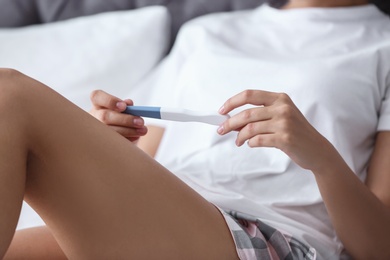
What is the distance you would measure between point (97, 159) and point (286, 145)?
238 mm

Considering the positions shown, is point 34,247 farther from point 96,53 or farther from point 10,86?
point 96,53

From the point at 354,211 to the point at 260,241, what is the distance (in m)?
0.14

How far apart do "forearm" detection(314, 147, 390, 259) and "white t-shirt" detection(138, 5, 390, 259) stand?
6 cm

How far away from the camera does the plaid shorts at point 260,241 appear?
797mm

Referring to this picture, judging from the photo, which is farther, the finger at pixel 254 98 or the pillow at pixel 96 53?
the pillow at pixel 96 53

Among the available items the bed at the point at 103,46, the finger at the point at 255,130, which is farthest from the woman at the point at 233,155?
the bed at the point at 103,46

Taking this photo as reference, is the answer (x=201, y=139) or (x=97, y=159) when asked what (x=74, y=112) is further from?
(x=201, y=139)

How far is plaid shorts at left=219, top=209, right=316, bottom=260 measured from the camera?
31.4 inches

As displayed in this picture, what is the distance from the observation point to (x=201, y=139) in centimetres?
107

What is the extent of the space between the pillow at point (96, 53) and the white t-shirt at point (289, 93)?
191mm

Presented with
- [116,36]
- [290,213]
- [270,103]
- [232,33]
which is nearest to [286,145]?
[270,103]

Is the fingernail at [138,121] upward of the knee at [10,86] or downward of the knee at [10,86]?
downward

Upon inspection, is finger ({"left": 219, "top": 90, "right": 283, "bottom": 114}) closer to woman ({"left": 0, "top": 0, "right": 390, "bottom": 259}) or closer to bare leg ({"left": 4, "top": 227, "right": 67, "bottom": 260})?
woman ({"left": 0, "top": 0, "right": 390, "bottom": 259})

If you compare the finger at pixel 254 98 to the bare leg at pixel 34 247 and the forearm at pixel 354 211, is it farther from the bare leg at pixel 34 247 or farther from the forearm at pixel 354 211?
the bare leg at pixel 34 247
